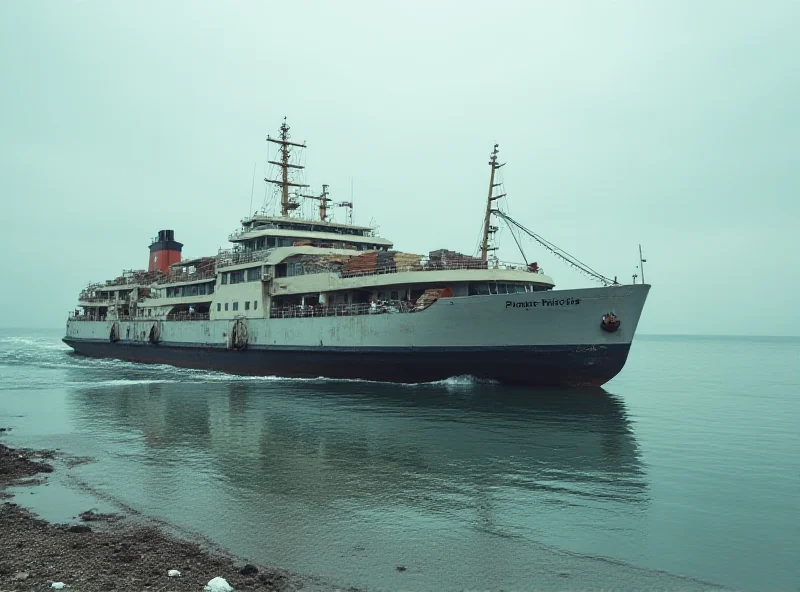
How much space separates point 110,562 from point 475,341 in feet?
62.4

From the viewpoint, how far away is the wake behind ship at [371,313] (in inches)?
945

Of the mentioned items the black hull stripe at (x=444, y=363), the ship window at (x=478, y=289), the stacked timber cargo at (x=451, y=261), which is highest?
the stacked timber cargo at (x=451, y=261)

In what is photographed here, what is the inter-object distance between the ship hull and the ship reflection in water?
2.20 metres

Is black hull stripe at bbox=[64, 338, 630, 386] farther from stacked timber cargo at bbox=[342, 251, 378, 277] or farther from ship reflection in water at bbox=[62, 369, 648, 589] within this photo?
stacked timber cargo at bbox=[342, 251, 378, 277]

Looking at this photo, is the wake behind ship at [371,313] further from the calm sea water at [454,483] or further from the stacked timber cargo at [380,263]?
the calm sea water at [454,483]

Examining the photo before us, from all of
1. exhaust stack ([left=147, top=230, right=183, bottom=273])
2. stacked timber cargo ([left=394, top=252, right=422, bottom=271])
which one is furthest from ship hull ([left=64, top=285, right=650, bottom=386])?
exhaust stack ([left=147, top=230, right=183, bottom=273])

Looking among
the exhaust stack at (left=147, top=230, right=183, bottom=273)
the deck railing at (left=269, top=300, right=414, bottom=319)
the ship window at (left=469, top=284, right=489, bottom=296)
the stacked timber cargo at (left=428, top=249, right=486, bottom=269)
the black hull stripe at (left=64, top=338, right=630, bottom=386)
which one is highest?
the exhaust stack at (left=147, top=230, right=183, bottom=273)

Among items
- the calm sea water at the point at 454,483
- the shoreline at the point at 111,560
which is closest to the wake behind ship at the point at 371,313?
the calm sea water at the point at 454,483

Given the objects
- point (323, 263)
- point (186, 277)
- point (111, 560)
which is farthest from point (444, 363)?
point (186, 277)

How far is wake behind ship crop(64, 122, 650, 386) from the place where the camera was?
78.7 feet

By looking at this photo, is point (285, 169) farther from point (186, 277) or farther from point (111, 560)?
point (111, 560)

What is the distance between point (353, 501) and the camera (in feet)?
35.0

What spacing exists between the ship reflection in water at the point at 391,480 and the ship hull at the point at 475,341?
7.23 ft

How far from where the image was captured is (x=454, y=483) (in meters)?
12.0
